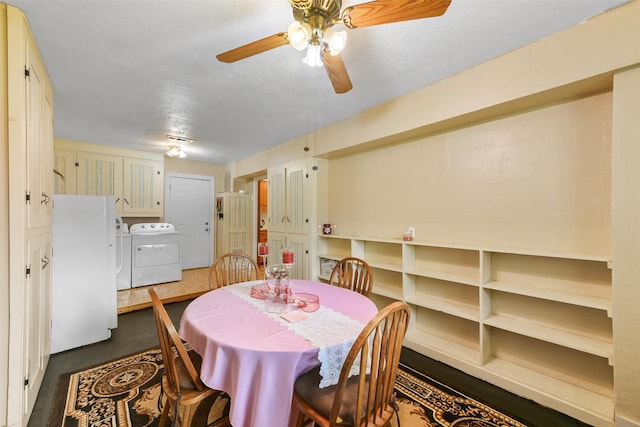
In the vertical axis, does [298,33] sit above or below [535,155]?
above

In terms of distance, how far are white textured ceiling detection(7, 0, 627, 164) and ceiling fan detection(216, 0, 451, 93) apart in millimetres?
238

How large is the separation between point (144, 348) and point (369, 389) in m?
2.43

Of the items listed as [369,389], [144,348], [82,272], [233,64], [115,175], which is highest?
[233,64]

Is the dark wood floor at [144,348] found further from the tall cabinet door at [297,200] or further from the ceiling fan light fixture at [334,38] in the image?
the ceiling fan light fixture at [334,38]

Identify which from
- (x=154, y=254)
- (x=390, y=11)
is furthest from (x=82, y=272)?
(x=390, y=11)

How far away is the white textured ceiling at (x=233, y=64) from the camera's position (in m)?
1.52

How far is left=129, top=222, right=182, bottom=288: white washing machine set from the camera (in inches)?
167

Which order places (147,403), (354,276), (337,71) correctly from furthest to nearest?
(354,276)
(147,403)
(337,71)

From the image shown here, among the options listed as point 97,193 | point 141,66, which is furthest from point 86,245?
point 97,193

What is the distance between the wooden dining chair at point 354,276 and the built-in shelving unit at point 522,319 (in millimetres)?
500

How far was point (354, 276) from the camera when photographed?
2.46m

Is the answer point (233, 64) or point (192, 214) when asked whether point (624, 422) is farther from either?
point (192, 214)

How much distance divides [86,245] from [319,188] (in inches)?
101

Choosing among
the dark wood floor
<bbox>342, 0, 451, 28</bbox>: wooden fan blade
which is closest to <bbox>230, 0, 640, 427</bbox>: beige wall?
the dark wood floor
